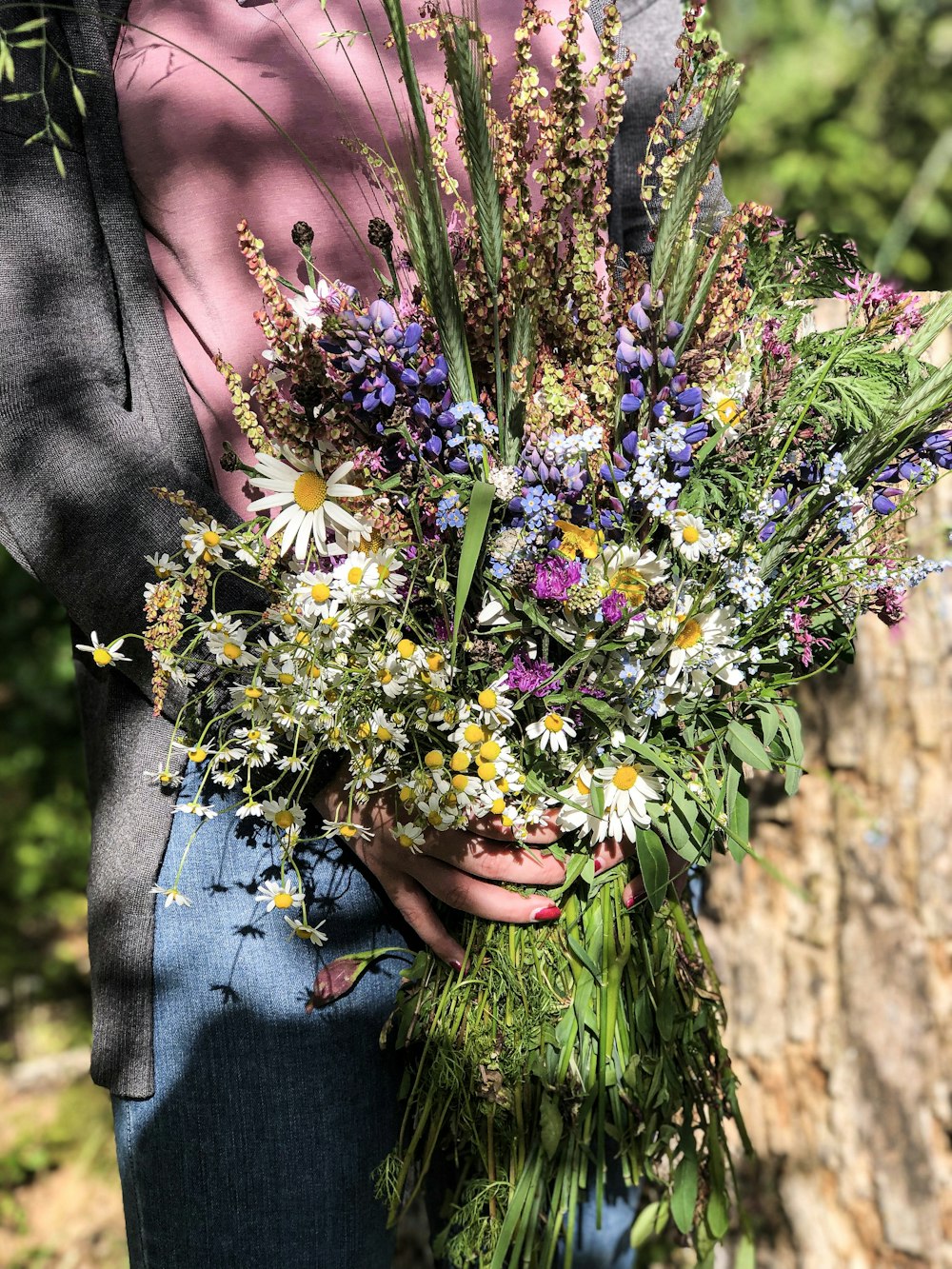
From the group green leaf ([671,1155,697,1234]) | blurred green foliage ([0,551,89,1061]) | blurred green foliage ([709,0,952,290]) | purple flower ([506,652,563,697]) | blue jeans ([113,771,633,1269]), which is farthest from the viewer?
blurred green foliage ([709,0,952,290])

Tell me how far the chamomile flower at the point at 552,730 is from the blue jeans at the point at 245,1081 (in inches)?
11.2

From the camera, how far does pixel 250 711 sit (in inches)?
37.4

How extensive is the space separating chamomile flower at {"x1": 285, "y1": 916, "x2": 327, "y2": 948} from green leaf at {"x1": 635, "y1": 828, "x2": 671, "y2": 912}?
1.10ft

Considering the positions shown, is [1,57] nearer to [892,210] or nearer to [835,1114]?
[835,1114]

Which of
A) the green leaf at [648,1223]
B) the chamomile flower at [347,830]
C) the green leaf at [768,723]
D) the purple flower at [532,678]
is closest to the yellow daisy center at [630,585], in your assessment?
the purple flower at [532,678]

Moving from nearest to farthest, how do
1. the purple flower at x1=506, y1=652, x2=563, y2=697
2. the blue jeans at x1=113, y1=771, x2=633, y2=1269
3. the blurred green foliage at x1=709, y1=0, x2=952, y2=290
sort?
the purple flower at x1=506, y1=652, x2=563, y2=697, the blue jeans at x1=113, y1=771, x2=633, y2=1269, the blurred green foliage at x1=709, y1=0, x2=952, y2=290

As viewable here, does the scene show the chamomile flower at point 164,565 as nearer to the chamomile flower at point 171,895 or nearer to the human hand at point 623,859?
the chamomile flower at point 171,895

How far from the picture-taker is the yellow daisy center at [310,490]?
0.91m

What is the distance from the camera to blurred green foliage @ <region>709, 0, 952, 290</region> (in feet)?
9.34

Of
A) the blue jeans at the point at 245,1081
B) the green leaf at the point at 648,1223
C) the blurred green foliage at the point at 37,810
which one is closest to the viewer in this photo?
the blue jeans at the point at 245,1081

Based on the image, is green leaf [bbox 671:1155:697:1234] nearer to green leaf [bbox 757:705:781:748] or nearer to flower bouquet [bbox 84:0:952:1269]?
flower bouquet [bbox 84:0:952:1269]

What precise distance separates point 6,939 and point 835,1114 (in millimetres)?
2096

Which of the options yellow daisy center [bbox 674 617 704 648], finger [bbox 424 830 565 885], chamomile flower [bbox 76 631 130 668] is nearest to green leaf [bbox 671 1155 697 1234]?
finger [bbox 424 830 565 885]

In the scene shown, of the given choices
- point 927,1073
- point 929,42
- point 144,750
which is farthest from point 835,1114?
point 929,42
